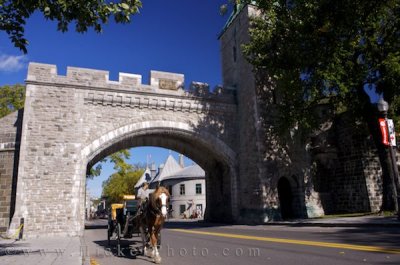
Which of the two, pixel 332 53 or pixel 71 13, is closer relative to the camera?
pixel 71 13

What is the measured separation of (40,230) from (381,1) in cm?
1846

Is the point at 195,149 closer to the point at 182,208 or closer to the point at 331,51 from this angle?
the point at 331,51

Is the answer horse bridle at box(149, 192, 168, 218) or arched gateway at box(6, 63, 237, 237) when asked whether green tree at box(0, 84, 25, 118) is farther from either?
horse bridle at box(149, 192, 168, 218)

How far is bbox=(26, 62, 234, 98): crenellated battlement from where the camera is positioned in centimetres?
1766

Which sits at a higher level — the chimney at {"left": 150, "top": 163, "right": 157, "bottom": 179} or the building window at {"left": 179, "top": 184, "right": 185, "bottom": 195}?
the chimney at {"left": 150, "top": 163, "right": 157, "bottom": 179}

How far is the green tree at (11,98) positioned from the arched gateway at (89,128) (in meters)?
17.2

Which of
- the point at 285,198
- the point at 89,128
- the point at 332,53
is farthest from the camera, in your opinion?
the point at 285,198

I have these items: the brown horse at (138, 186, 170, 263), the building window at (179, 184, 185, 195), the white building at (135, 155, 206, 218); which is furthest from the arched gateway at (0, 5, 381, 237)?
the building window at (179, 184, 185, 195)

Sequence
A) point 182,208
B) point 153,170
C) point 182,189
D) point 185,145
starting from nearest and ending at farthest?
point 185,145, point 182,189, point 182,208, point 153,170

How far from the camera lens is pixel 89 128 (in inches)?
709

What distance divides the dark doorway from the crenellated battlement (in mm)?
6407

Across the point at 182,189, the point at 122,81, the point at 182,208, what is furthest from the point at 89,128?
the point at 182,208

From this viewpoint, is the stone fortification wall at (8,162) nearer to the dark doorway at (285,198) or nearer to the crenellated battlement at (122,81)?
the crenellated battlement at (122,81)

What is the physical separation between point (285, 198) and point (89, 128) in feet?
40.5
